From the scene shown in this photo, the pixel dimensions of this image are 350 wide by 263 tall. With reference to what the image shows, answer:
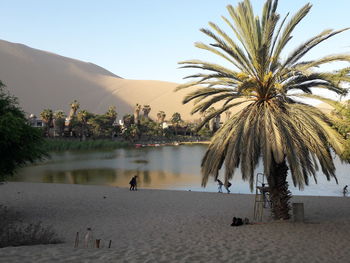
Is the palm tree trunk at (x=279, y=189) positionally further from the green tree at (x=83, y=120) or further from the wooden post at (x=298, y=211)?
the green tree at (x=83, y=120)

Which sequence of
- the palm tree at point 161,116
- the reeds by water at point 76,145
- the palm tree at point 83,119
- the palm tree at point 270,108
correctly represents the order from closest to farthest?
the palm tree at point 270,108, the reeds by water at point 76,145, the palm tree at point 83,119, the palm tree at point 161,116

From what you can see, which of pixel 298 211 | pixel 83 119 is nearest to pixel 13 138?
pixel 298 211

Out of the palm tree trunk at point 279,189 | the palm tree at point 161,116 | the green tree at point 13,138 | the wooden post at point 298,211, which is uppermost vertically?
the palm tree at point 161,116

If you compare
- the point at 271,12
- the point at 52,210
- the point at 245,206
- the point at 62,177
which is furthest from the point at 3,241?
the point at 62,177

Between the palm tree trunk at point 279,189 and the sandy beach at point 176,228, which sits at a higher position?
the palm tree trunk at point 279,189

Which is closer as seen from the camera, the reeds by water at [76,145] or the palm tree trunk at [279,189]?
the palm tree trunk at [279,189]

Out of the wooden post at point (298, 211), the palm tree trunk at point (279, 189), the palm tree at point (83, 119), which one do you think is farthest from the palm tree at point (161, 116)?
the wooden post at point (298, 211)

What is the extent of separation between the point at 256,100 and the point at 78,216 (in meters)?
7.79

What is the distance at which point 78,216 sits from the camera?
13133mm

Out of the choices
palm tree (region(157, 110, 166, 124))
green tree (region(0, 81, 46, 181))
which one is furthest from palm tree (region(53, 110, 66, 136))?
green tree (region(0, 81, 46, 181))

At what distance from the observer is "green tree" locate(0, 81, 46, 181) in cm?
1104

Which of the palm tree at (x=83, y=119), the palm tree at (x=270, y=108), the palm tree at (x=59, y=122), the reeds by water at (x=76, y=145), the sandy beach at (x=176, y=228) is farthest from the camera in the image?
the palm tree at (x=59, y=122)

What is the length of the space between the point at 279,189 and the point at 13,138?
8.67 metres

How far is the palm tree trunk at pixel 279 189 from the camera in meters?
10.9
